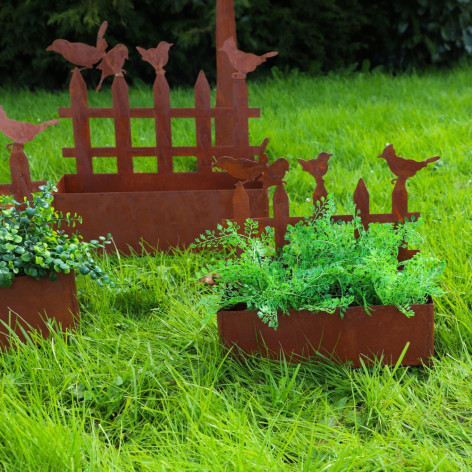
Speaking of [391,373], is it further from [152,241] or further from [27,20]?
[27,20]

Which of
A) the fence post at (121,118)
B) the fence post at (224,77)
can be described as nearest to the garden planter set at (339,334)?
the fence post at (121,118)

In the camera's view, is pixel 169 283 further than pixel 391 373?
Yes

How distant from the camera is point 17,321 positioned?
7.96 ft

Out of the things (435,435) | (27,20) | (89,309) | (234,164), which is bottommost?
(435,435)

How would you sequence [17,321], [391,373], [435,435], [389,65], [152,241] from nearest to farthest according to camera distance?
[435,435], [391,373], [17,321], [152,241], [389,65]

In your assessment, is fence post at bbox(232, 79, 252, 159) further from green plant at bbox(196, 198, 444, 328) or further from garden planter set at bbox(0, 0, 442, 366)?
green plant at bbox(196, 198, 444, 328)

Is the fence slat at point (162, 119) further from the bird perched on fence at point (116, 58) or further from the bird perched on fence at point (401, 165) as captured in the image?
the bird perched on fence at point (401, 165)

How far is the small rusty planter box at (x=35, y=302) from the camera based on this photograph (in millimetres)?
2445

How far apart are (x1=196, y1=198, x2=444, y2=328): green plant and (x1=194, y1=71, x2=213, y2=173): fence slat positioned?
101 centimetres

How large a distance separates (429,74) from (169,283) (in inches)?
198

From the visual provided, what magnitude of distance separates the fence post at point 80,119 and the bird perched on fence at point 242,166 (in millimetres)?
1158

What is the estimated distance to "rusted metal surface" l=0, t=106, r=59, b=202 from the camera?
2727 millimetres

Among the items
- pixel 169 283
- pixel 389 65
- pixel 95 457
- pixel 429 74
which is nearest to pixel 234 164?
pixel 169 283

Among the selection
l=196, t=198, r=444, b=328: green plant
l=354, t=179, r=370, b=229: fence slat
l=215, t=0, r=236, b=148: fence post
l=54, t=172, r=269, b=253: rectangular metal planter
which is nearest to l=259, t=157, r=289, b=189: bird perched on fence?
l=196, t=198, r=444, b=328: green plant
